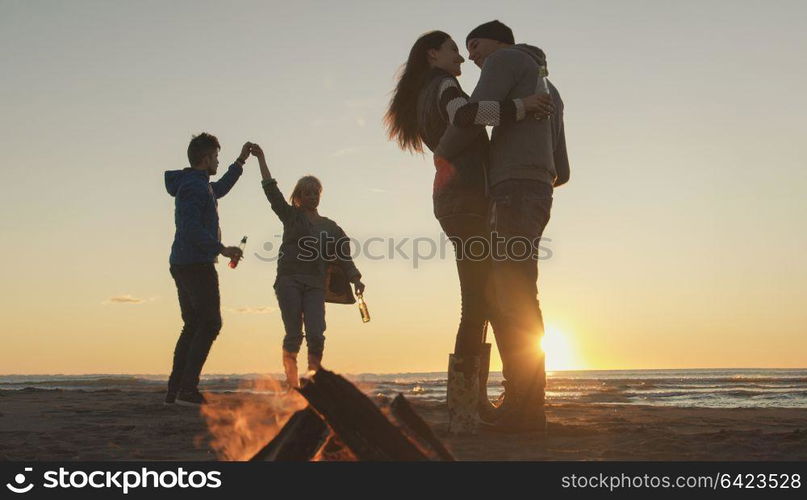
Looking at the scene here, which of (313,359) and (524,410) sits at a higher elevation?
(313,359)

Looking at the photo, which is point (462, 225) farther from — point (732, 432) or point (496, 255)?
point (732, 432)

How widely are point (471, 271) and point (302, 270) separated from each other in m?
3.56

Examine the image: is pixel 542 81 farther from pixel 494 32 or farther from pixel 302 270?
pixel 302 270

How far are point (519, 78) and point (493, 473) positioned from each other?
9.87ft

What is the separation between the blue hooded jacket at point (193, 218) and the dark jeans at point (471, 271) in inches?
122

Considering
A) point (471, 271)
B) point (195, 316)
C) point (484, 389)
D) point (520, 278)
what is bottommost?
point (484, 389)

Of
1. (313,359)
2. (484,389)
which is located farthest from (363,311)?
(484,389)

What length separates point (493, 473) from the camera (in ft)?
9.47

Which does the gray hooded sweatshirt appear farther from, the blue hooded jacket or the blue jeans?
the blue jeans

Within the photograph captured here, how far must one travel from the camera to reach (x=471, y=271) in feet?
17.3

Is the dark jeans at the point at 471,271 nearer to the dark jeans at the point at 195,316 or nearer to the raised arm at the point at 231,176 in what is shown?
the dark jeans at the point at 195,316

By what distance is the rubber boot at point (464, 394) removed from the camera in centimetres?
512

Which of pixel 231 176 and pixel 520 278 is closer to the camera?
pixel 520 278

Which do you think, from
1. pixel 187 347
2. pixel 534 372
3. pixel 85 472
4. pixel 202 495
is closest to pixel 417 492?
pixel 202 495
